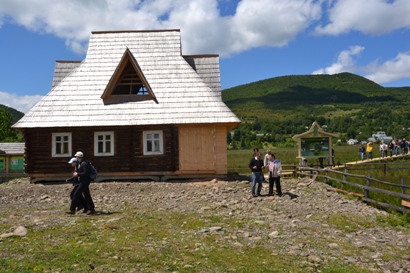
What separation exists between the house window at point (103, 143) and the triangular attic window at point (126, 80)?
166 centimetres

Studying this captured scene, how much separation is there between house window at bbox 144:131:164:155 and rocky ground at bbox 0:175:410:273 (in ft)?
6.67

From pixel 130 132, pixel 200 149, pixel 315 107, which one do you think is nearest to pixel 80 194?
pixel 130 132

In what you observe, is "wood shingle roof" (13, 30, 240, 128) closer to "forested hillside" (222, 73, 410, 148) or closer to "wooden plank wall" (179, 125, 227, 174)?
"wooden plank wall" (179, 125, 227, 174)

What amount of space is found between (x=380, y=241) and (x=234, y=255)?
3.51 m

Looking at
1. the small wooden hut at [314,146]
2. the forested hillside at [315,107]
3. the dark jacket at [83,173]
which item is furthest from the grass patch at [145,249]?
the forested hillside at [315,107]

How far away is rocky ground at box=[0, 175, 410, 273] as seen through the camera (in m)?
7.70

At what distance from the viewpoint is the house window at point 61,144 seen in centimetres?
1853

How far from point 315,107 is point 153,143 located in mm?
111298

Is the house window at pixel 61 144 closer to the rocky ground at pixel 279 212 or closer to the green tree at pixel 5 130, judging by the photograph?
the rocky ground at pixel 279 212

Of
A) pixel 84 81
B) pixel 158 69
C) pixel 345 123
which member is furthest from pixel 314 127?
pixel 345 123

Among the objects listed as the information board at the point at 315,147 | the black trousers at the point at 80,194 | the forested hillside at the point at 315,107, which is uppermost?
the forested hillside at the point at 315,107

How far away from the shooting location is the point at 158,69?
20.6 m

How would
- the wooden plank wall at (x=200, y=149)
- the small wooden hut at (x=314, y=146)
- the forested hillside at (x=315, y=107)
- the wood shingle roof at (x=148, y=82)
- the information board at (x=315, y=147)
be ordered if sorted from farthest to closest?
1. the forested hillside at (x=315, y=107)
2. the information board at (x=315, y=147)
3. the small wooden hut at (x=314, y=146)
4. the wooden plank wall at (x=200, y=149)
5. the wood shingle roof at (x=148, y=82)

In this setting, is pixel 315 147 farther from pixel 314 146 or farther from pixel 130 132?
pixel 130 132
